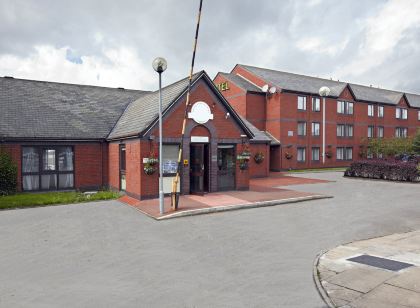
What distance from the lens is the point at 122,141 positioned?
660 inches

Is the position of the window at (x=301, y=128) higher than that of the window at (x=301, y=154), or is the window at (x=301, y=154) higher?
the window at (x=301, y=128)

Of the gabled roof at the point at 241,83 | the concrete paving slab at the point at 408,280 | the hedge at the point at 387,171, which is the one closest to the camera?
the concrete paving slab at the point at 408,280

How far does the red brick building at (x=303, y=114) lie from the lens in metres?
34.8

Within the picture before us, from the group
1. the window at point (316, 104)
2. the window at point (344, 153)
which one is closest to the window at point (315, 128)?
the window at point (316, 104)

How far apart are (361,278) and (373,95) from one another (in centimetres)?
4662

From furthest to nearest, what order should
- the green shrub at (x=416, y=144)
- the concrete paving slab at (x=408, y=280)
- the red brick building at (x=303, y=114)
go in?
the green shrub at (x=416, y=144) < the red brick building at (x=303, y=114) < the concrete paving slab at (x=408, y=280)

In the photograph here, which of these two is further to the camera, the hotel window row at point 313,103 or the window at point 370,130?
the window at point 370,130

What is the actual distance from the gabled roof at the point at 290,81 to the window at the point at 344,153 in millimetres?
6921

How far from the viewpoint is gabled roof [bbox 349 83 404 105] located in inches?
1725

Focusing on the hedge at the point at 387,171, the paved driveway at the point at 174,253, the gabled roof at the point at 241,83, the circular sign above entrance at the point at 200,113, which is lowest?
the paved driveway at the point at 174,253

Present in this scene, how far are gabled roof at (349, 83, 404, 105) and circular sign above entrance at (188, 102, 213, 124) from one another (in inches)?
1279

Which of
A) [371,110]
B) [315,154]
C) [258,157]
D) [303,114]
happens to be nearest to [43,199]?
[258,157]

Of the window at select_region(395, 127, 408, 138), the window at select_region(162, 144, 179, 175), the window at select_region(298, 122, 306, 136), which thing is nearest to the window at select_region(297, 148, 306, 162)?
the window at select_region(298, 122, 306, 136)

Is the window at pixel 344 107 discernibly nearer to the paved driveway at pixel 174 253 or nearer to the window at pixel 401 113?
the window at pixel 401 113
